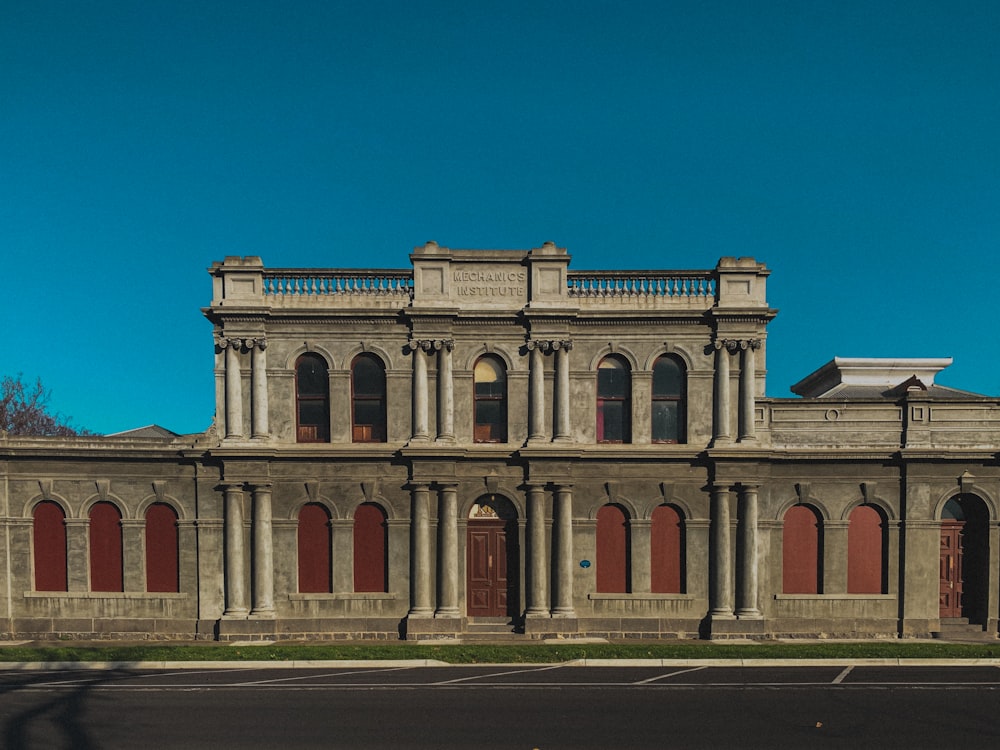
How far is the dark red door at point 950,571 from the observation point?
20.3 meters

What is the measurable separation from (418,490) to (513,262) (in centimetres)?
714

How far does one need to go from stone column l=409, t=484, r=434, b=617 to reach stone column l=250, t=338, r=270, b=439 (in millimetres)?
4657

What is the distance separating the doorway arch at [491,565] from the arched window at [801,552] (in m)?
7.78

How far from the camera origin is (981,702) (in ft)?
45.1

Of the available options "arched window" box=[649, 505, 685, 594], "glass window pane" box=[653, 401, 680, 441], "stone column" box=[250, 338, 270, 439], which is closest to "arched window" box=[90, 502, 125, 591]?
"stone column" box=[250, 338, 270, 439]

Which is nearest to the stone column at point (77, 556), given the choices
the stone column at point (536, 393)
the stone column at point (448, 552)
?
the stone column at point (448, 552)

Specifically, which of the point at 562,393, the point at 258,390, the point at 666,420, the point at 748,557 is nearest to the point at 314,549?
the point at 258,390

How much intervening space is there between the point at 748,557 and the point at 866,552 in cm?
363

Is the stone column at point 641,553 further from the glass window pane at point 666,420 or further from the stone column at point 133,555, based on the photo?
the stone column at point 133,555

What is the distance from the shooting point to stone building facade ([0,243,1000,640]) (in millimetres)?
19547

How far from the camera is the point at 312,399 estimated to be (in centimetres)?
2017

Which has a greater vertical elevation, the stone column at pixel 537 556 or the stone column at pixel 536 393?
the stone column at pixel 536 393

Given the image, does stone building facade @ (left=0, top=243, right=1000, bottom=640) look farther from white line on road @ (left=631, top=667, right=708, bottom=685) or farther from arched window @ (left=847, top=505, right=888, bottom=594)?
white line on road @ (left=631, top=667, right=708, bottom=685)

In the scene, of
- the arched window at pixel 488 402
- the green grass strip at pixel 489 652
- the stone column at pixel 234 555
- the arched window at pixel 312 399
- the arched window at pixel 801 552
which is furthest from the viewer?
the arched window at pixel 488 402
